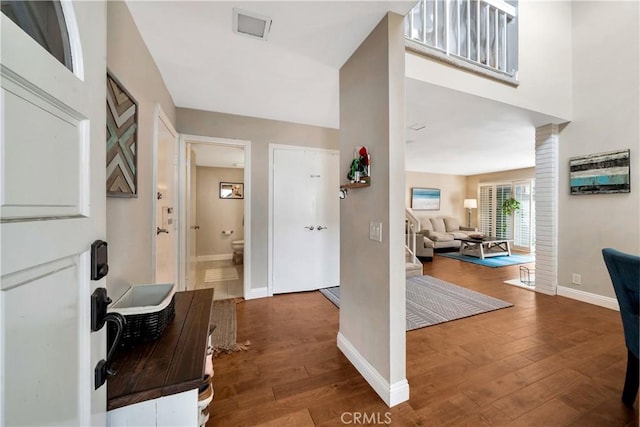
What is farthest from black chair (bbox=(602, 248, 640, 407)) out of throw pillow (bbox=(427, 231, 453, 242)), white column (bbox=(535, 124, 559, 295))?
throw pillow (bbox=(427, 231, 453, 242))

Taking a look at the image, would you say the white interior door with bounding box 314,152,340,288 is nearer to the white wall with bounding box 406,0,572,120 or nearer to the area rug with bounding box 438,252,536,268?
the white wall with bounding box 406,0,572,120

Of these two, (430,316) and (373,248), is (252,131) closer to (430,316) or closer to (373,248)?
(373,248)

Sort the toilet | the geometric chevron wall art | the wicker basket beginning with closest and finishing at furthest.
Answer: the wicker basket
the geometric chevron wall art
the toilet

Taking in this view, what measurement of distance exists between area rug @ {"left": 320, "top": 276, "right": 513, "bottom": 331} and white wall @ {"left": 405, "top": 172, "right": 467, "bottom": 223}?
4279 mm

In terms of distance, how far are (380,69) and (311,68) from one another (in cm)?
74

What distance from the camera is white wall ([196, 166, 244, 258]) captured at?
551cm

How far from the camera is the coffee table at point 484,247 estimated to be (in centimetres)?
560

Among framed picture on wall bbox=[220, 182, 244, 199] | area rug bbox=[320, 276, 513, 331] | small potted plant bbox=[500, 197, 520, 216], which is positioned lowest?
area rug bbox=[320, 276, 513, 331]

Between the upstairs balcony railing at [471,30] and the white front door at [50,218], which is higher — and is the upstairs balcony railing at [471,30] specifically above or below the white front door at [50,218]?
above

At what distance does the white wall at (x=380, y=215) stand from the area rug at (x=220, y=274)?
9.19 ft

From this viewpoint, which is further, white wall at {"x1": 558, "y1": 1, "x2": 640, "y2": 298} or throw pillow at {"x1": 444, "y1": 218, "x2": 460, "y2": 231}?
throw pillow at {"x1": 444, "y1": 218, "x2": 460, "y2": 231}

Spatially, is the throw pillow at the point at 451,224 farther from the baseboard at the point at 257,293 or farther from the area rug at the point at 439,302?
the baseboard at the point at 257,293

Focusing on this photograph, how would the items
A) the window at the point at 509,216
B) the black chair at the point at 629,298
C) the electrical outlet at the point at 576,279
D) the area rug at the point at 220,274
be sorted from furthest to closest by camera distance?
1. the window at the point at 509,216
2. the area rug at the point at 220,274
3. the electrical outlet at the point at 576,279
4. the black chair at the point at 629,298

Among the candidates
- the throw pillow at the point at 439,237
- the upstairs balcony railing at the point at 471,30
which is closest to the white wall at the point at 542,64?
the upstairs balcony railing at the point at 471,30
